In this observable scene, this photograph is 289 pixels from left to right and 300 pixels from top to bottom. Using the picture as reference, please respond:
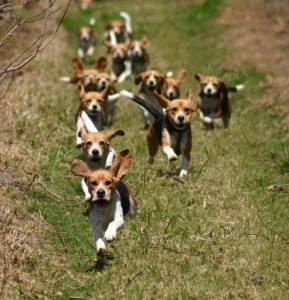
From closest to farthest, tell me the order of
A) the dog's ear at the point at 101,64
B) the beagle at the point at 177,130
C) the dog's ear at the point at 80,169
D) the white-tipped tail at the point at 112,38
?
1. the dog's ear at the point at 80,169
2. the beagle at the point at 177,130
3. the dog's ear at the point at 101,64
4. the white-tipped tail at the point at 112,38

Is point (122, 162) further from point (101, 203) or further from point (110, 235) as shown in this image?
point (110, 235)

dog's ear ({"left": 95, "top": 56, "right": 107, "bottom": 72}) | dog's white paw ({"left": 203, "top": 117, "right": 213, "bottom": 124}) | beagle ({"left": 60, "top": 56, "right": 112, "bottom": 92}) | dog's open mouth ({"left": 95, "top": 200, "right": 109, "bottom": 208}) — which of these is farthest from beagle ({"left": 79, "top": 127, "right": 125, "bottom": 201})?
dog's ear ({"left": 95, "top": 56, "right": 107, "bottom": 72})

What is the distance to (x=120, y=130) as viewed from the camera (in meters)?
9.44

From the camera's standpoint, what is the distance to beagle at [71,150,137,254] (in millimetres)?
7934

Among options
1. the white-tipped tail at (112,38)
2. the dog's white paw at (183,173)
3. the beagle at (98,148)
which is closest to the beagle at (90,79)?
the dog's white paw at (183,173)

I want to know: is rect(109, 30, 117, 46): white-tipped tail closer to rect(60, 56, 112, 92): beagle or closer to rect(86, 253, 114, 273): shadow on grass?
rect(60, 56, 112, 92): beagle

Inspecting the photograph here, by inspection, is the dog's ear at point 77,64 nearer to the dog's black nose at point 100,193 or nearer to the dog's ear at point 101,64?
the dog's ear at point 101,64

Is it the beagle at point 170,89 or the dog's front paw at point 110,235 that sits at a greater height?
the dog's front paw at point 110,235

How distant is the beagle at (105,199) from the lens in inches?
312

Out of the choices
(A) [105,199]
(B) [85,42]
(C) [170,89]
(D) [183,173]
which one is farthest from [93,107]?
(B) [85,42]

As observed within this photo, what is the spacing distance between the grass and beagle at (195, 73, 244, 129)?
0.76 feet

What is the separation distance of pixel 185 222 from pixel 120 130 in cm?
132

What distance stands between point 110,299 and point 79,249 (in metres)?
1.36

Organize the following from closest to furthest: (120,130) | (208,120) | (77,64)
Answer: (120,130) < (208,120) < (77,64)
